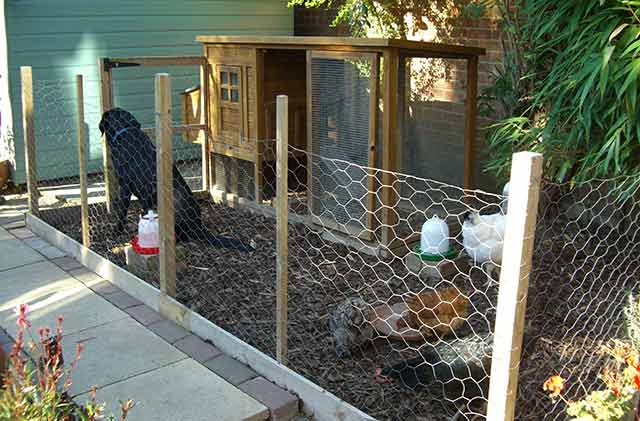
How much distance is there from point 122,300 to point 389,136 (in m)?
2.10

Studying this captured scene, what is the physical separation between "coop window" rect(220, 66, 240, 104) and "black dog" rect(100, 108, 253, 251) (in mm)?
1065

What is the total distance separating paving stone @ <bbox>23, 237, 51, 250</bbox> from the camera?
5594 mm

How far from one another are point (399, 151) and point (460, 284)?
110 centimetres

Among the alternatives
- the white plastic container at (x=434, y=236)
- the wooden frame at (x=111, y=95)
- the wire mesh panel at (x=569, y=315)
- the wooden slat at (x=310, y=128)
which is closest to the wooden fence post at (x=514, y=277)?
the wire mesh panel at (x=569, y=315)

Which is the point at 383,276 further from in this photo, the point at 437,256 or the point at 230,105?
the point at 230,105

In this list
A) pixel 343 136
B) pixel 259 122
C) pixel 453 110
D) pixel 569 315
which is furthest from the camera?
pixel 453 110

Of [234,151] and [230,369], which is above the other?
[234,151]

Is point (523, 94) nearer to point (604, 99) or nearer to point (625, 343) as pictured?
point (604, 99)

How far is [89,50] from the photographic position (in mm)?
7969

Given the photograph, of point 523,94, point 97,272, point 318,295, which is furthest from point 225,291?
point 523,94

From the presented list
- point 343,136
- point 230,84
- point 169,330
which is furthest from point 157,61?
point 169,330

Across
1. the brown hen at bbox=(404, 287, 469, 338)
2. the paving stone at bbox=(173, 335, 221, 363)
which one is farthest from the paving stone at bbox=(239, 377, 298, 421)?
the brown hen at bbox=(404, 287, 469, 338)

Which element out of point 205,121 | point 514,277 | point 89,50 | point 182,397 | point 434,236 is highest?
point 89,50

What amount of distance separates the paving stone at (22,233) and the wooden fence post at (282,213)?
319 cm
